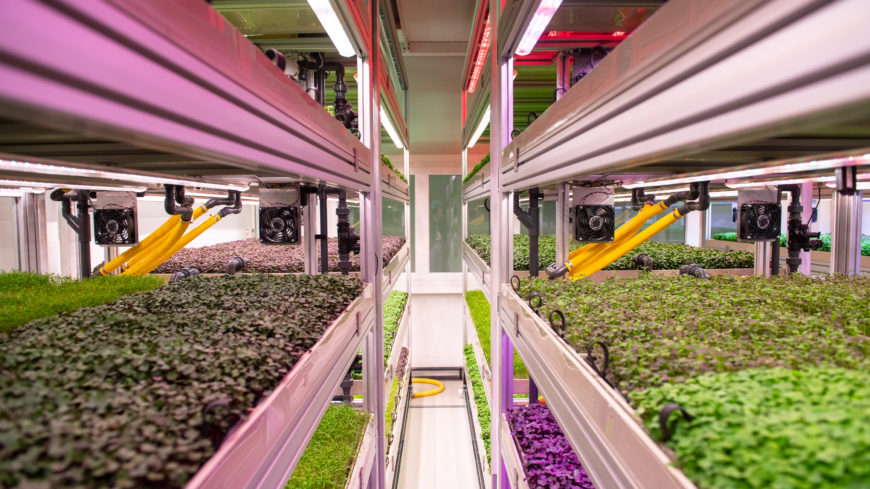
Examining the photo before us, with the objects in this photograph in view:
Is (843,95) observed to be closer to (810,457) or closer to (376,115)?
(810,457)

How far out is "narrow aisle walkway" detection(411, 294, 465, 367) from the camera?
761 centimetres

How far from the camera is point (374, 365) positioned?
112 inches

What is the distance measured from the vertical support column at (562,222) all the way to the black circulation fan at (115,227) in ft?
9.32

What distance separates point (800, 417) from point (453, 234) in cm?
832

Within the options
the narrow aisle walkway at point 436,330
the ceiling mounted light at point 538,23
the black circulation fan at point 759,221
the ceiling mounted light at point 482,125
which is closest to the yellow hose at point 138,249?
the ceiling mounted light at point 482,125

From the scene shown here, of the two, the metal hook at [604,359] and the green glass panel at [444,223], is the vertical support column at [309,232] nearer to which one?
the metal hook at [604,359]

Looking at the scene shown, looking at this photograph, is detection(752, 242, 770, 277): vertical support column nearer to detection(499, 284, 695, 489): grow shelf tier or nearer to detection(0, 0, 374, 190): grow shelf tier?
detection(499, 284, 695, 489): grow shelf tier

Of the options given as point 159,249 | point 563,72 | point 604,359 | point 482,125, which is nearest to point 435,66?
point 482,125

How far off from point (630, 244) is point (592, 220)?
548mm

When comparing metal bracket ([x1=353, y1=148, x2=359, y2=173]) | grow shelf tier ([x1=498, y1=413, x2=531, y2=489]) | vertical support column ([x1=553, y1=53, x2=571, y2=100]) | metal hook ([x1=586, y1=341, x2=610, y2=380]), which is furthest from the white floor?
vertical support column ([x1=553, y1=53, x2=571, y2=100])

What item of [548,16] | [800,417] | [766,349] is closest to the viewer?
[800,417]

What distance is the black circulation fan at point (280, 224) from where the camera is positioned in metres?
2.61

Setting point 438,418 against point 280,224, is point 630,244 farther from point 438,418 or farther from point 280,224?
point 438,418

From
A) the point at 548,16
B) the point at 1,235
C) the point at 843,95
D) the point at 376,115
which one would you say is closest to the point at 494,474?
the point at 376,115
